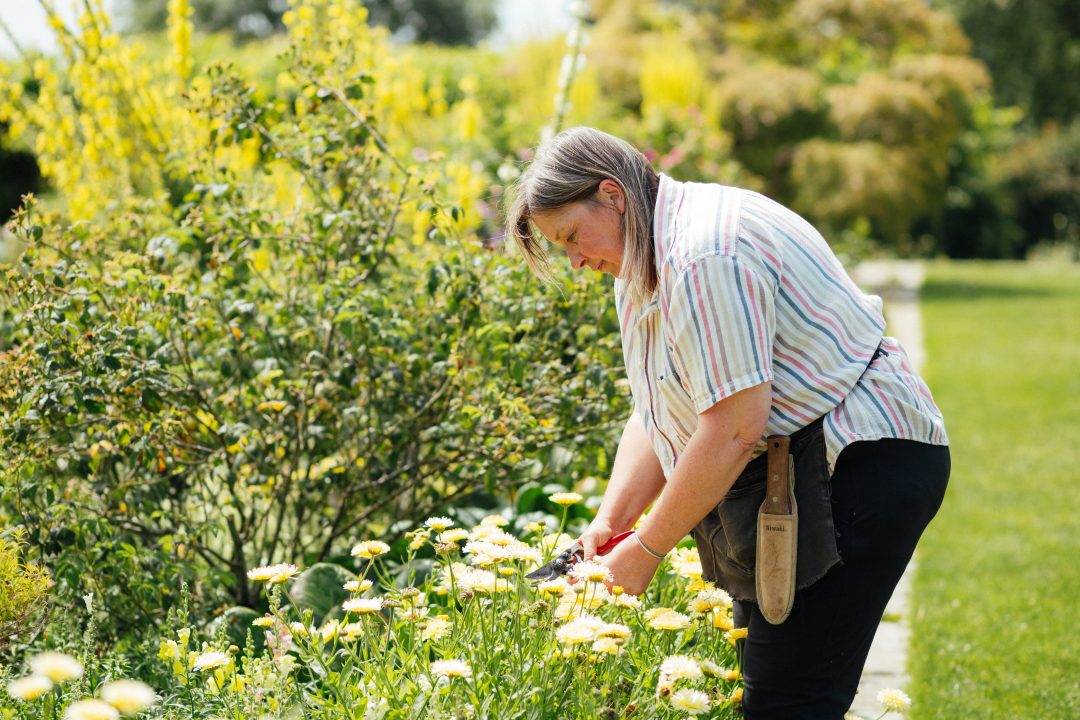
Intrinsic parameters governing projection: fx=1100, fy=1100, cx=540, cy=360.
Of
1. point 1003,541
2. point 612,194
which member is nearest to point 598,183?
point 612,194

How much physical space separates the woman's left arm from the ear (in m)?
0.43

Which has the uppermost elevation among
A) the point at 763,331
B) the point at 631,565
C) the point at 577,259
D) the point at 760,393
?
the point at 577,259

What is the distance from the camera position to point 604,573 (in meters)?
1.99

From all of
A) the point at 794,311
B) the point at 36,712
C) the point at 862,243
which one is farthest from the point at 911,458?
the point at 862,243

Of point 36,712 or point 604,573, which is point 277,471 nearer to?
point 36,712

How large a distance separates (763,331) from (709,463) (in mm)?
251

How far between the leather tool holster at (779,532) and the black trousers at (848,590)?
0.05 meters

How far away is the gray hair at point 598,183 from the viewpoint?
2.03m

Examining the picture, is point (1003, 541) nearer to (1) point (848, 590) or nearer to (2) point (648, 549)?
(1) point (848, 590)

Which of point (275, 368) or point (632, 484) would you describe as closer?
point (632, 484)

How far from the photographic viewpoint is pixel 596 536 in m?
2.32

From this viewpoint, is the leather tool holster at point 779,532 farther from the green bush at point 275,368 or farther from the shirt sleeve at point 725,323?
the green bush at point 275,368

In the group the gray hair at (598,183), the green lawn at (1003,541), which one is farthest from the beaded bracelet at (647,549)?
the green lawn at (1003,541)

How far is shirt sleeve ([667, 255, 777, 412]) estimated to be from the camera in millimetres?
1846
